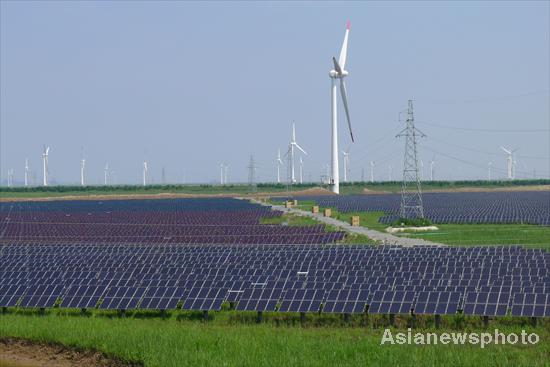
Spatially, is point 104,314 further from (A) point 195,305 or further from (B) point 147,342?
(B) point 147,342

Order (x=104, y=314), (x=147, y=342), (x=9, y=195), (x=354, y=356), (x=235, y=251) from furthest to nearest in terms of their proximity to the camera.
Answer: (x=9, y=195) < (x=235, y=251) < (x=104, y=314) < (x=147, y=342) < (x=354, y=356)

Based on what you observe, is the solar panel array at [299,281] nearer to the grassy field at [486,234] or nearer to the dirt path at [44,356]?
the dirt path at [44,356]

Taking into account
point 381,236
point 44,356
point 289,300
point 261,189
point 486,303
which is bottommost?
point 44,356

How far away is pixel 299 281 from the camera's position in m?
29.2

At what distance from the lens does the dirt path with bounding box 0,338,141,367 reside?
2325 cm

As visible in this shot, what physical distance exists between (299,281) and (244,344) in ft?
22.8

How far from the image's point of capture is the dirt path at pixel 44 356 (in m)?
23.2

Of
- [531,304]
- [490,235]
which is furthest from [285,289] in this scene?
[490,235]

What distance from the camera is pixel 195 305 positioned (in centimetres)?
2780

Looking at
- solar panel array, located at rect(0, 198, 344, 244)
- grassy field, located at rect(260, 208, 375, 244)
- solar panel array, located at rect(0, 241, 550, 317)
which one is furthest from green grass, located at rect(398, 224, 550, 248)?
solar panel array, located at rect(0, 241, 550, 317)

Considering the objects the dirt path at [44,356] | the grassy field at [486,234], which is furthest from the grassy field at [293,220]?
the dirt path at [44,356]

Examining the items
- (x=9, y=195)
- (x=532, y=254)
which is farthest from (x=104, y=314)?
(x=9, y=195)

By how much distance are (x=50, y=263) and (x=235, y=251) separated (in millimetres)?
8386

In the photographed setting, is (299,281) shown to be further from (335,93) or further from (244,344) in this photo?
(335,93)
